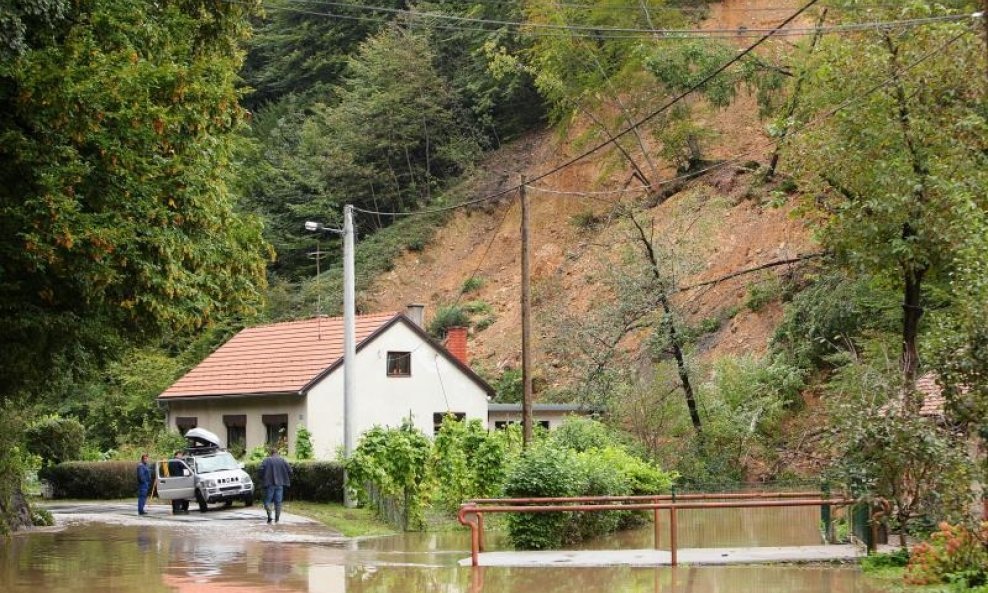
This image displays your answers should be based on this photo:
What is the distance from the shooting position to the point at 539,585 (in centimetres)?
1647

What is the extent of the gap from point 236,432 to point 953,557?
102 ft

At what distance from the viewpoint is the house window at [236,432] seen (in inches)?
1651

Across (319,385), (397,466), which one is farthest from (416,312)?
(397,466)

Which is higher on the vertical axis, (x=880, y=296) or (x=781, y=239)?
(x=781, y=239)

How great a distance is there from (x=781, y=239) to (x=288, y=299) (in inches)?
995

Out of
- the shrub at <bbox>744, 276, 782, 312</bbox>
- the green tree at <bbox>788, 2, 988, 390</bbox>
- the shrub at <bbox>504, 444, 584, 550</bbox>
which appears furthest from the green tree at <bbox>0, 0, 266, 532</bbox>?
the shrub at <bbox>744, 276, 782, 312</bbox>

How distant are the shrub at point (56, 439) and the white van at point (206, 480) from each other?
10128 millimetres

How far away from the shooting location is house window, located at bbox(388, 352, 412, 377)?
138 ft

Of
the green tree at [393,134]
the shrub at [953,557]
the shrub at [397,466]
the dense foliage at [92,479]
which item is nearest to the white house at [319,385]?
the dense foliage at [92,479]

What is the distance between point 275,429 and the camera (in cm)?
4106

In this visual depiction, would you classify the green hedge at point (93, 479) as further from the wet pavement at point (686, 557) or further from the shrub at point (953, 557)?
the shrub at point (953, 557)

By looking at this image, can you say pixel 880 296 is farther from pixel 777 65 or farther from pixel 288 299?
pixel 288 299

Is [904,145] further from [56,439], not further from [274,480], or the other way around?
[56,439]

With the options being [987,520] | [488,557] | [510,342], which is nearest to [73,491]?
[510,342]
